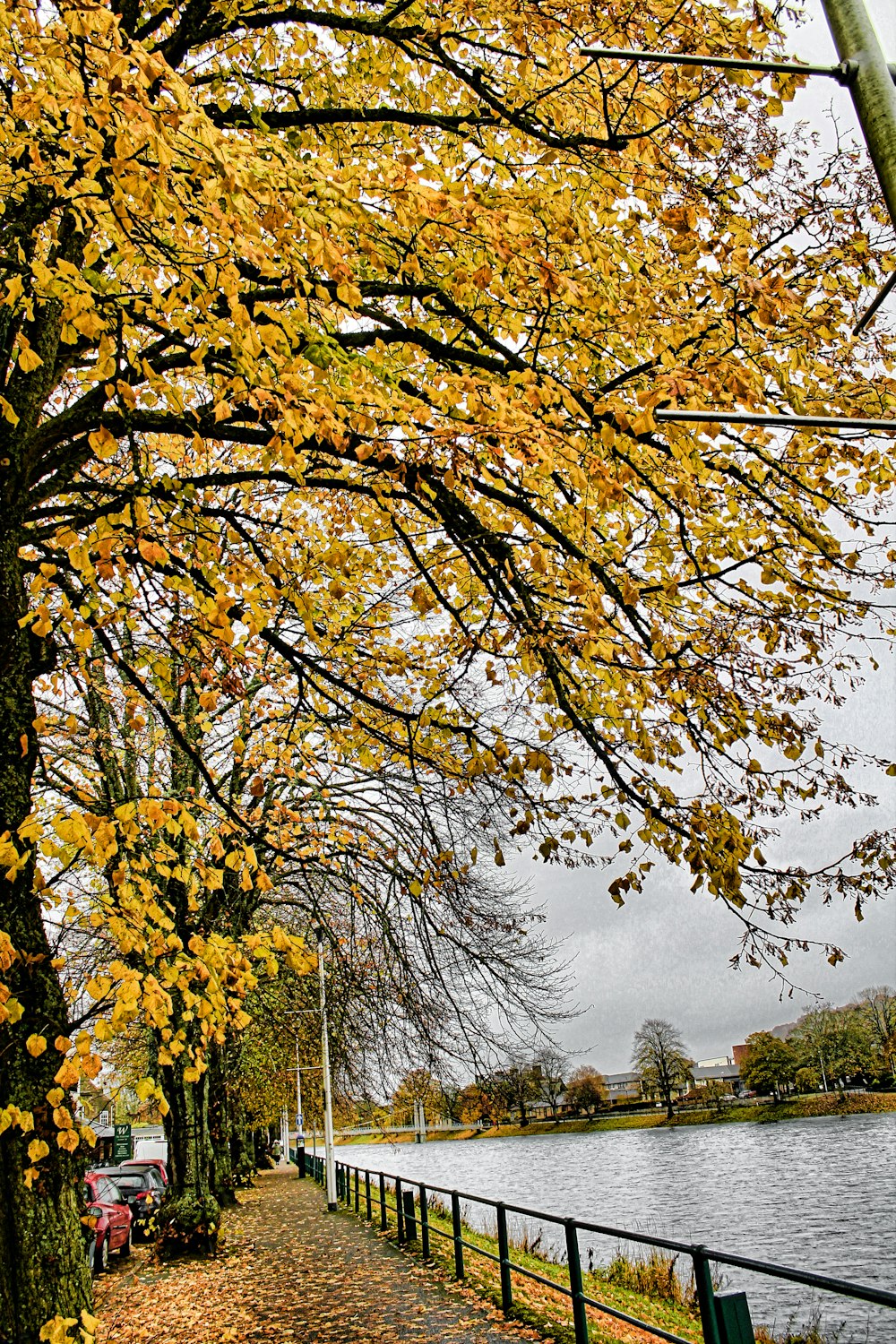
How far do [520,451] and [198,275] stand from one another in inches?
80.7

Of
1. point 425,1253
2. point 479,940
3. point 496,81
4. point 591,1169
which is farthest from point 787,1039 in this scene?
point 496,81

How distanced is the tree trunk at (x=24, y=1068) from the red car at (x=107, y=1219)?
1076 centimetres

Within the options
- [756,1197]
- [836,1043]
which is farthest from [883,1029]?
[756,1197]

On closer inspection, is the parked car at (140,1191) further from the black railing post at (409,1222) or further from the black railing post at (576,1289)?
the black railing post at (576,1289)

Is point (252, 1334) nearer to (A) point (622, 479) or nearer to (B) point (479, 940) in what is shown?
(B) point (479, 940)

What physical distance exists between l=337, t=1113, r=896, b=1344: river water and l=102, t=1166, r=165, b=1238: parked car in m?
5.37

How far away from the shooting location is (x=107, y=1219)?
47.2 feet

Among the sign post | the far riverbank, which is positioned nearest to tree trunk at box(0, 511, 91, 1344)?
the sign post

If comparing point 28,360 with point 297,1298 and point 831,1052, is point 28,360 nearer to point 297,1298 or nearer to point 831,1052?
point 297,1298

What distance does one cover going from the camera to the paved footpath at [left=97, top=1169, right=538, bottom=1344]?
27.5ft

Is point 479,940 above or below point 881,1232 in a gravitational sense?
above

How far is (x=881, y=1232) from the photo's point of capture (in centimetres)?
2072

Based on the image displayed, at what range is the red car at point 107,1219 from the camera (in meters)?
13.9

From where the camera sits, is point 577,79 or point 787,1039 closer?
point 577,79
